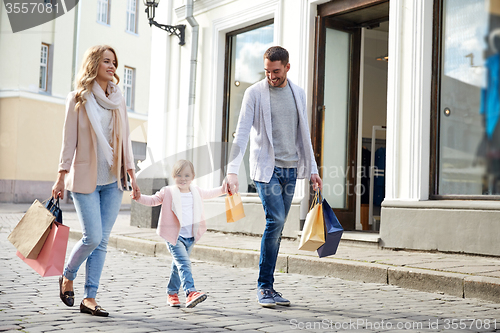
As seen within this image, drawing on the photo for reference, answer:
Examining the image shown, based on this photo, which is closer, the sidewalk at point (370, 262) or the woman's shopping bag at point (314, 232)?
the woman's shopping bag at point (314, 232)

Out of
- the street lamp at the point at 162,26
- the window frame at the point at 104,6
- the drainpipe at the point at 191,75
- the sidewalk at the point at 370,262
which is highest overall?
the window frame at the point at 104,6

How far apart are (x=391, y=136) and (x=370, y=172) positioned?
2950 millimetres

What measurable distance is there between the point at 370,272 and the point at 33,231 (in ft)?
10.6

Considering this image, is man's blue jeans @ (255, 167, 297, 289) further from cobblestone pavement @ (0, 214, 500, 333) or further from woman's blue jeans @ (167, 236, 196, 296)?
woman's blue jeans @ (167, 236, 196, 296)

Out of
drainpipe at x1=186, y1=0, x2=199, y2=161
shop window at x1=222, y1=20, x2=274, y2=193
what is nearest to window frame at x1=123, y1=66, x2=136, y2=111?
drainpipe at x1=186, y1=0, x2=199, y2=161

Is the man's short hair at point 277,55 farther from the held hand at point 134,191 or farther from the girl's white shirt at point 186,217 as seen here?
the held hand at point 134,191

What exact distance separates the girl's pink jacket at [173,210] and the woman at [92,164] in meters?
0.31

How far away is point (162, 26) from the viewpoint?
10812 mm

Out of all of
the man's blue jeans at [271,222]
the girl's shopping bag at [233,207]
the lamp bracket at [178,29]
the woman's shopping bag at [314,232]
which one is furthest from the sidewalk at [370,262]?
the lamp bracket at [178,29]

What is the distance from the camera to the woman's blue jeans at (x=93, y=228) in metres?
3.57

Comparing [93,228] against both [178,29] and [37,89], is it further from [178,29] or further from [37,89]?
[37,89]

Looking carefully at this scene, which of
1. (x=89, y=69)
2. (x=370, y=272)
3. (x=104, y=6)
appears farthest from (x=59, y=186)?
(x=104, y=6)

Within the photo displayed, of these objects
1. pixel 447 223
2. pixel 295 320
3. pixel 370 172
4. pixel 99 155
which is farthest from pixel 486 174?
pixel 370 172

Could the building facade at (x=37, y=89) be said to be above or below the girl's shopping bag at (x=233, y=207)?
above
